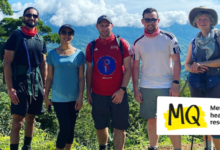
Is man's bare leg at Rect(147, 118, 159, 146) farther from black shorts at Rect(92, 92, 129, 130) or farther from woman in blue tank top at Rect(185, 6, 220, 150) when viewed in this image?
woman in blue tank top at Rect(185, 6, 220, 150)

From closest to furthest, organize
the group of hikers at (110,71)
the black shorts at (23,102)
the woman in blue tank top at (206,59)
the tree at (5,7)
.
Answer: the woman in blue tank top at (206,59) → the group of hikers at (110,71) → the black shorts at (23,102) → the tree at (5,7)

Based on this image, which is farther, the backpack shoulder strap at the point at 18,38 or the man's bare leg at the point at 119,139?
the man's bare leg at the point at 119,139

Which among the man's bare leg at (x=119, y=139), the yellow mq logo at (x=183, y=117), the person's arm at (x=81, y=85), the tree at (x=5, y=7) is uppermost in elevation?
the tree at (x=5, y=7)

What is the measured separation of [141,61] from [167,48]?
48cm

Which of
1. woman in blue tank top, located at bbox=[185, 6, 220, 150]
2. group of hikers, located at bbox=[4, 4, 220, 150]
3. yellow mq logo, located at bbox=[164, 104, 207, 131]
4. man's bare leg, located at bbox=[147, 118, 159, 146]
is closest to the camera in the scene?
yellow mq logo, located at bbox=[164, 104, 207, 131]

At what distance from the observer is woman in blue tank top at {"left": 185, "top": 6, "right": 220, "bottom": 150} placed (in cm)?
336

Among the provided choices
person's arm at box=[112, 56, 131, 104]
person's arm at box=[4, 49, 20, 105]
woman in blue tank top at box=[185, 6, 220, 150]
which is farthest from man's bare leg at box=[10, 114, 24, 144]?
woman in blue tank top at box=[185, 6, 220, 150]

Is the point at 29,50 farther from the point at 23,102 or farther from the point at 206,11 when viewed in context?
the point at 206,11

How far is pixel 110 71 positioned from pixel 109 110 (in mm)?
643

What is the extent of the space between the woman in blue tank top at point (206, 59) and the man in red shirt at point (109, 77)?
1017 mm

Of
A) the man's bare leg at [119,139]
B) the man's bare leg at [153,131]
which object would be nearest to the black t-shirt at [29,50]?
the man's bare leg at [119,139]

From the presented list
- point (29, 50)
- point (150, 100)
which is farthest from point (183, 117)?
point (29, 50)

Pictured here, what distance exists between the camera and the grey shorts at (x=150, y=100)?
354cm

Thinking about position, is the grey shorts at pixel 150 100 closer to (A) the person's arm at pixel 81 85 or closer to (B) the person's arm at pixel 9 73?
(A) the person's arm at pixel 81 85
